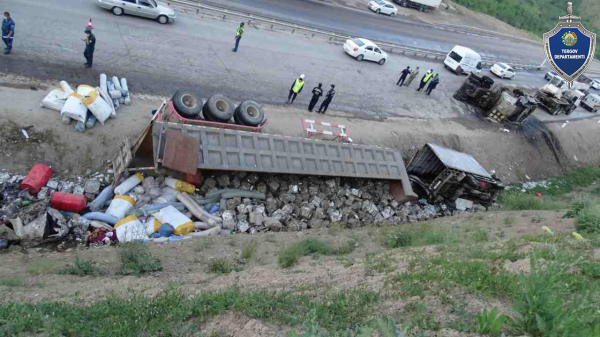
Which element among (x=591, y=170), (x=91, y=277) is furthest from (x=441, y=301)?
(x=591, y=170)

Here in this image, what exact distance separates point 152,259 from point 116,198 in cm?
271

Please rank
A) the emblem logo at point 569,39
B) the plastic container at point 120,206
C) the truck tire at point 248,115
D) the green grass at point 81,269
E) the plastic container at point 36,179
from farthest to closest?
the emblem logo at point 569,39
the truck tire at point 248,115
the plastic container at point 120,206
the plastic container at point 36,179
the green grass at point 81,269

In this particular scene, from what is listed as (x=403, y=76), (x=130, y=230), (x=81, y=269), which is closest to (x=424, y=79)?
(x=403, y=76)

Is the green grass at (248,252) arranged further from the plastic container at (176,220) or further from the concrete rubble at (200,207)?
the plastic container at (176,220)

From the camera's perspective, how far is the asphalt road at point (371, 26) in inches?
1018

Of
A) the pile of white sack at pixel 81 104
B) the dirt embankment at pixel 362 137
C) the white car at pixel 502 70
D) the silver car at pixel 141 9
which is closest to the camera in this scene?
the dirt embankment at pixel 362 137

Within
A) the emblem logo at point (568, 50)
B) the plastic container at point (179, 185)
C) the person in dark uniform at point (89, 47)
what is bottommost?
the plastic container at point (179, 185)

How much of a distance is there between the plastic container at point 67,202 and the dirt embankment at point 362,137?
133 cm

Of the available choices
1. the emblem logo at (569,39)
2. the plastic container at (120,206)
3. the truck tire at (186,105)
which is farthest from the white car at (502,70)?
the plastic container at (120,206)

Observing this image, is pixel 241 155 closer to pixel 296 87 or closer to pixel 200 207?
pixel 200 207

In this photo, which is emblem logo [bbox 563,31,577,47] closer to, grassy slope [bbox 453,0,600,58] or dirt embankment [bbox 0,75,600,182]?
dirt embankment [bbox 0,75,600,182]

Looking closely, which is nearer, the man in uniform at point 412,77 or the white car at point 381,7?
the man in uniform at point 412,77

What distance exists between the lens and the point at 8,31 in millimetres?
12969

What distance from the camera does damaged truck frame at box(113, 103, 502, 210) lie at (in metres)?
10.7
